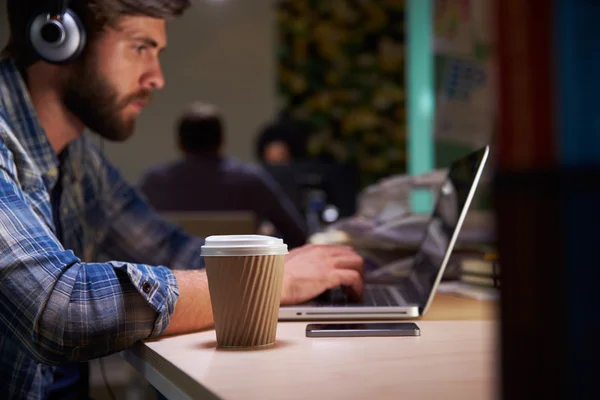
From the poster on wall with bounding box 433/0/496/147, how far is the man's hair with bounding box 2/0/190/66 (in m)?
1.84

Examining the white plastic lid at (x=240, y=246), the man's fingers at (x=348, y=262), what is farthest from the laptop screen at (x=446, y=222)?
the white plastic lid at (x=240, y=246)

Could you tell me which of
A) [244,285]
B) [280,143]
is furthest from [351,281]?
[280,143]

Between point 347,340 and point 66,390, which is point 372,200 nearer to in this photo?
point 66,390

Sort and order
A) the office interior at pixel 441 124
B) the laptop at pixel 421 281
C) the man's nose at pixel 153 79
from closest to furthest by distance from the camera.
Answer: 1. the office interior at pixel 441 124
2. the laptop at pixel 421 281
3. the man's nose at pixel 153 79

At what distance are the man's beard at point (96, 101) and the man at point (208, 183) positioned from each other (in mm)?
1580

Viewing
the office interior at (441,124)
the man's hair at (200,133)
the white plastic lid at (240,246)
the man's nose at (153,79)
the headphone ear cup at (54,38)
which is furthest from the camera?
the man's hair at (200,133)

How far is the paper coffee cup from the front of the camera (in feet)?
2.33

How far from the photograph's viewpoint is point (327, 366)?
2.02ft

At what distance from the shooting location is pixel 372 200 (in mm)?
1779

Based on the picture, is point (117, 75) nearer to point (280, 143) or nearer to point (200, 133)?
point (200, 133)

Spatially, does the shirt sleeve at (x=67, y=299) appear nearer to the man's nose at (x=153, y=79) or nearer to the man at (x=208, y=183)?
the man's nose at (x=153, y=79)

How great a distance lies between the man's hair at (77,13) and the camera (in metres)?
1.11

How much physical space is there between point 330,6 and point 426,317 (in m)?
4.62

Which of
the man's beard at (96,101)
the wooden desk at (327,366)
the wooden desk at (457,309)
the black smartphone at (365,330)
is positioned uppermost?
the man's beard at (96,101)
